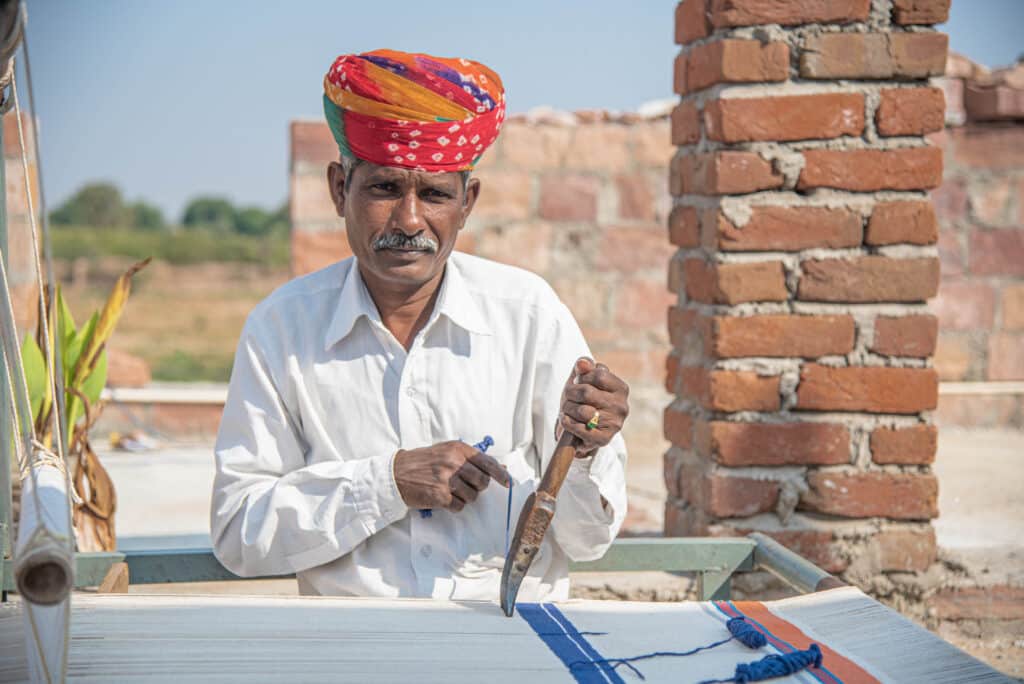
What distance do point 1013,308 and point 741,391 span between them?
315 centimetres

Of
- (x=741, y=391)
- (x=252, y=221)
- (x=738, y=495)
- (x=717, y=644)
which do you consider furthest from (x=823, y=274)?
(x=252, y=221)

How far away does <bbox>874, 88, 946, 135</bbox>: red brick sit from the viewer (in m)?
2.55

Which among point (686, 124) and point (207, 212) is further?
point (207, 212)

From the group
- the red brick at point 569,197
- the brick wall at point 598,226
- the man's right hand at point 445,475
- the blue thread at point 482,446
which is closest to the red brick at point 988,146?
the brick wall at point 598,226

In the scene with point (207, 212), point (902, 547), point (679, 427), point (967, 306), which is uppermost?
point (679, 427)

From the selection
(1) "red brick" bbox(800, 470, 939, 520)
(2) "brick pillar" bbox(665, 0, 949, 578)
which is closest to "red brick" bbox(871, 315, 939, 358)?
(2) "brick pillar" bbox(665, 0, 949, 578)

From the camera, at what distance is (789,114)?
2539 millimetres

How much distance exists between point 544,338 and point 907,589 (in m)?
1.16

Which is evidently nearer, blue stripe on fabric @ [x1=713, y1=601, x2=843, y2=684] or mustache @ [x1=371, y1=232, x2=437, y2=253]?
blue stripe on fabric @ [x1=713, y1=601, x2=843, y2=684]

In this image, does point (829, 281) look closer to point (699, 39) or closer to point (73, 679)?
point (699, 39)

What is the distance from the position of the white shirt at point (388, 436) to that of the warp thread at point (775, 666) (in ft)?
1.88

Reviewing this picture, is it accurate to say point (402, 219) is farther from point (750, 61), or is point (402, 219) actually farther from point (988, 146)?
point (988, 146)

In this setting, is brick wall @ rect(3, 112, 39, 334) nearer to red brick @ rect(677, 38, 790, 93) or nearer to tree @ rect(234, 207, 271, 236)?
red brick @ rect(677, 38, 790, 93)

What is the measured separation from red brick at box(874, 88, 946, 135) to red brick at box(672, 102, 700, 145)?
16.1 inches
